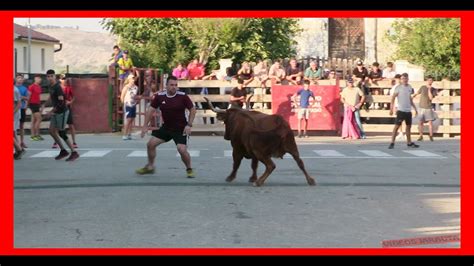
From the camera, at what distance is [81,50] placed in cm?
11662

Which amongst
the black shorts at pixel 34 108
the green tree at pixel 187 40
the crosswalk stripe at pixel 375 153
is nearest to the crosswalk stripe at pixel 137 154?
the crosswalk stripe at pixel 375 153

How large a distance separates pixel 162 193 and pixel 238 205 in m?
1.58

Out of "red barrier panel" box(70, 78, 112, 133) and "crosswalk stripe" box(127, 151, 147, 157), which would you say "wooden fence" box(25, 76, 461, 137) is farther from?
"crosswalk stripe" box(127, 151, 147, 157)

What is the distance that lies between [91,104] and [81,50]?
3465 inches

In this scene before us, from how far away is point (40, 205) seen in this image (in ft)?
42.7

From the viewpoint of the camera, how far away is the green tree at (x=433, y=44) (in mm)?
47688

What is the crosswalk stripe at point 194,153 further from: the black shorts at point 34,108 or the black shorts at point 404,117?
the black shorts at point 34,108

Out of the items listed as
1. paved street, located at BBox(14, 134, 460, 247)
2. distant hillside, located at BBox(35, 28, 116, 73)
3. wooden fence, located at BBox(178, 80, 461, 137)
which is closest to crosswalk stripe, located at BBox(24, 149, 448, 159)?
paved street, located at BBox(14, 134, 460, 247)

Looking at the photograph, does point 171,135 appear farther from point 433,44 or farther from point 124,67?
point 433,44

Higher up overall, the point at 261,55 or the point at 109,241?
the point at 261,55

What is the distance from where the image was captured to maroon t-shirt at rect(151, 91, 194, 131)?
15.9 metres

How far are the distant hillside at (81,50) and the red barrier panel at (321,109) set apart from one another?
7448 cm
